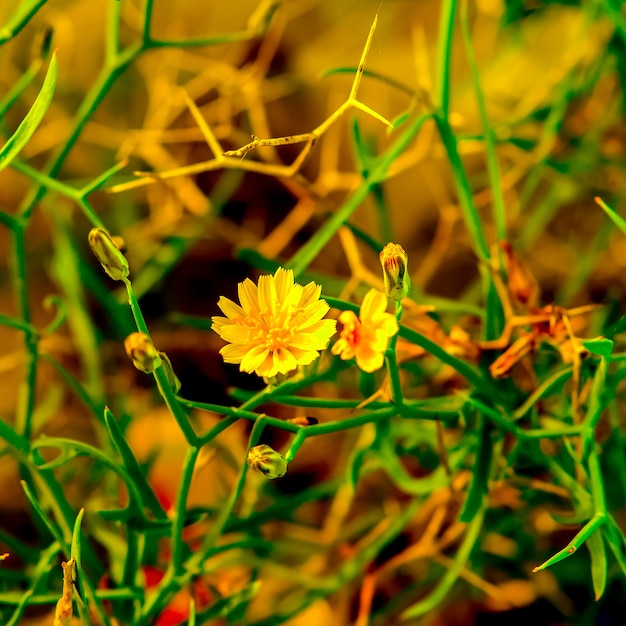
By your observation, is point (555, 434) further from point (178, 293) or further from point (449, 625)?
point (178, 293)

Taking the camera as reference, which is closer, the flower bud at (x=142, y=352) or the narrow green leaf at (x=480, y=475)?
the flower bud at (x=142, y=352)

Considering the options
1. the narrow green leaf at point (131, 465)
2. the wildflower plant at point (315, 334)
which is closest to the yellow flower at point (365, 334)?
the wildflower plant at point (315, 334)

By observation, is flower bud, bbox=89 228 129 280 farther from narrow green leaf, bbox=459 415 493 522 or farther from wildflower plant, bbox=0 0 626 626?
narrow green leaf, bbox=459 415 493 522

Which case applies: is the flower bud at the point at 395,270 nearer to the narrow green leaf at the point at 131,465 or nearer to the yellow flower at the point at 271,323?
the yellow flower at the point at 271,323

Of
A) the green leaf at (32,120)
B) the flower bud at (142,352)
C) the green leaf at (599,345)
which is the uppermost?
the green leaf at (32,120)

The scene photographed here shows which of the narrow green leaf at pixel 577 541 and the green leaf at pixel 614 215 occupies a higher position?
the green leaf at pixel 614 215

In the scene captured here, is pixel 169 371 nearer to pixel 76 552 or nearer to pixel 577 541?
pixel 76 552

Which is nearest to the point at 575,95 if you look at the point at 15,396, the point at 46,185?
the point at 46,185
